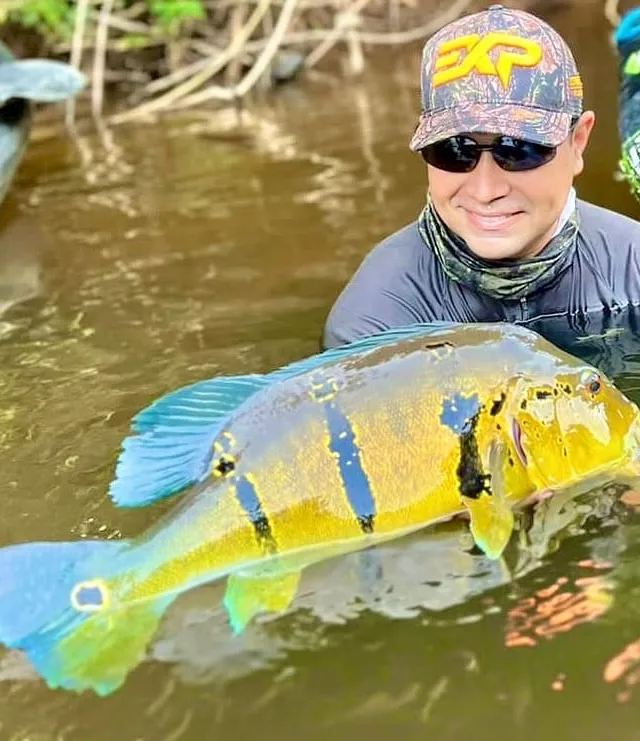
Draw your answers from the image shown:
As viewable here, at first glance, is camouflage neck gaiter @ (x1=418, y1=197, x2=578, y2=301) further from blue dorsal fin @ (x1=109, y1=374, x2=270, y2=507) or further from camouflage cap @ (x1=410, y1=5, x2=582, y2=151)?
blue dorsal fin @ (x1=109, y1=374, x2=270, y2=507)

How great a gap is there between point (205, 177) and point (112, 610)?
15.7ft

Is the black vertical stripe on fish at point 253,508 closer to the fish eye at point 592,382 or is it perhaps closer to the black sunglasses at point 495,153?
the fish eye at point 592,382

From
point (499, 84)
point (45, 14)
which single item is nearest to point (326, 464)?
point (499, 84)

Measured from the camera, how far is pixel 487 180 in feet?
9.87

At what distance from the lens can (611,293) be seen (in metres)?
3.45

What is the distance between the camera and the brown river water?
77.3 inches

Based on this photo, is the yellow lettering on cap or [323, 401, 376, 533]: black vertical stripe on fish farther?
the yellow lettering on cap

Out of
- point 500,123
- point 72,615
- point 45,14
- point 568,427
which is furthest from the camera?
point 45,14

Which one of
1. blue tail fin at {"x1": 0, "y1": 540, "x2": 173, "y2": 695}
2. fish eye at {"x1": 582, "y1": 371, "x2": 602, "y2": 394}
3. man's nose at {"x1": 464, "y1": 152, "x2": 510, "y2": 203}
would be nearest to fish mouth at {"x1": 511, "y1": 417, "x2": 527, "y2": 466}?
fish eye at {"x1": 582, "y1": 371, "x2": 602, "y2": 394}

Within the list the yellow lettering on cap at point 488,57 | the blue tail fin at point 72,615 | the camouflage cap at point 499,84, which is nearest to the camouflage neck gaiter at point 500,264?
the camouflage cap at point 499,84

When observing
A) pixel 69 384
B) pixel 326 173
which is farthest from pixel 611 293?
pixel 326 173

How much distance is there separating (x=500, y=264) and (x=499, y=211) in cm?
20

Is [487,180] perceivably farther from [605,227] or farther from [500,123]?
[605,227]

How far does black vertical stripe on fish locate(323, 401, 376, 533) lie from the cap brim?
40.4 inches
